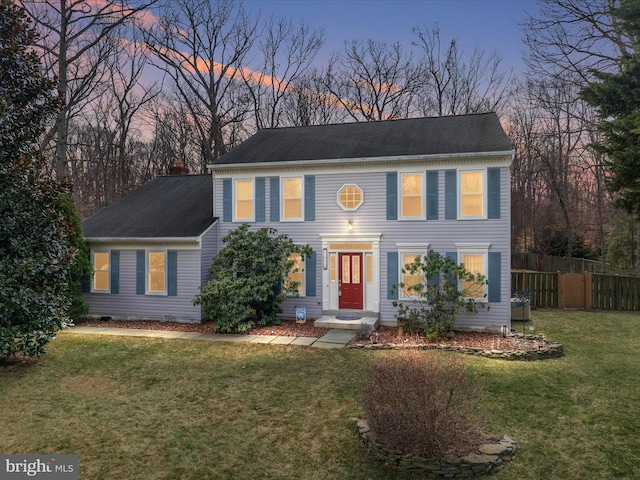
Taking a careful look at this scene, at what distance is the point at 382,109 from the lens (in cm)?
2781

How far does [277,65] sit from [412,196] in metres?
19.1

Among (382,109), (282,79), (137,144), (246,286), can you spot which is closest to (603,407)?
(246,286)

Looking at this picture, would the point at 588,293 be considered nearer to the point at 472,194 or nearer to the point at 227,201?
the point at 472,194

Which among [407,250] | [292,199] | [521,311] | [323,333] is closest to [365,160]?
[292,199]

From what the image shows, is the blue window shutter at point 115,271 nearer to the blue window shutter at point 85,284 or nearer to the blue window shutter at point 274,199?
the blue window shutter at point 85,284

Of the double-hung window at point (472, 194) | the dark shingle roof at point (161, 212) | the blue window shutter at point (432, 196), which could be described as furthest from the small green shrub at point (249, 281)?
the double-hung window at point (472, 194)

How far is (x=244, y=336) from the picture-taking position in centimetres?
1156

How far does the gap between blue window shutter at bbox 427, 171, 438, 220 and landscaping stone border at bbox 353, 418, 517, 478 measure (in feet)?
26.5

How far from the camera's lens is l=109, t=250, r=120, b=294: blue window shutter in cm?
1405

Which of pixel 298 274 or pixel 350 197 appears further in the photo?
pixel 298 274

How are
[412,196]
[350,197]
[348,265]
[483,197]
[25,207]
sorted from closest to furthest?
[25,207] → [483,197] → [412,196] → [350,197] → [348,265]

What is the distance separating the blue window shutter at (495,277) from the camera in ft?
38.6

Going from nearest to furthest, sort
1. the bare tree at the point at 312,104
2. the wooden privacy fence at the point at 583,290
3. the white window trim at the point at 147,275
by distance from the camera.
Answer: the white window trim at the point at 147,275 → the wooden privacy fence at the point at 583,290 → the bare tree at the point at 312,104

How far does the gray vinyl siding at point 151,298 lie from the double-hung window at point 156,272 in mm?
218
